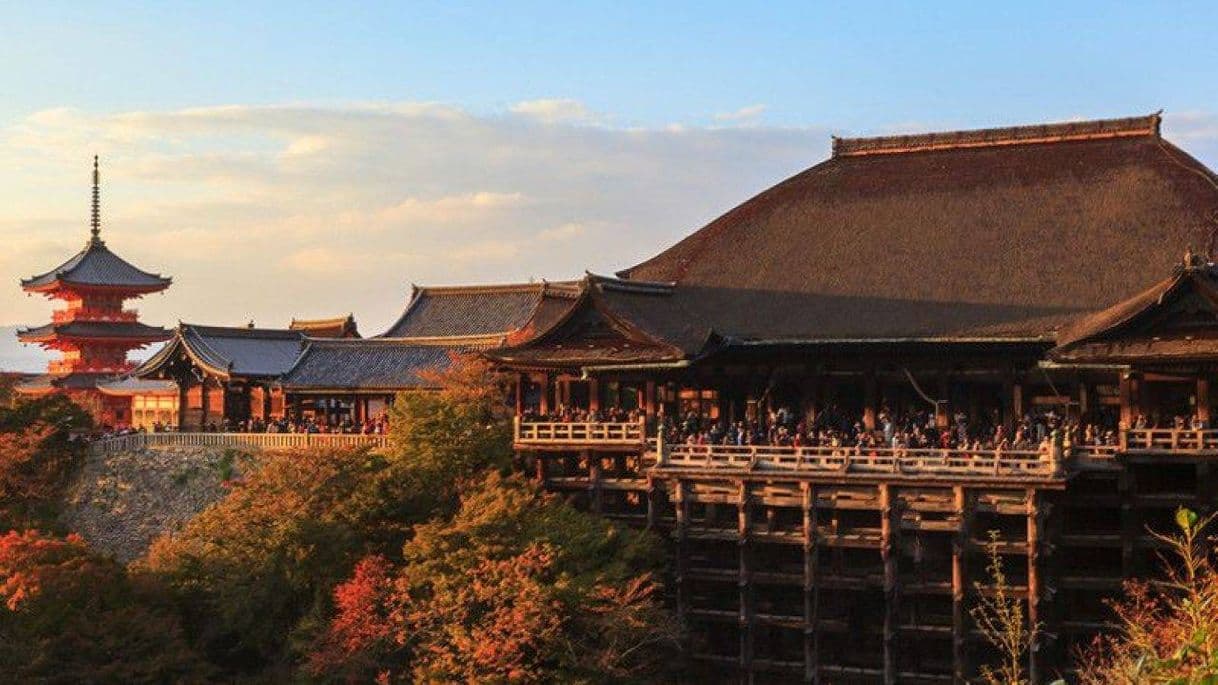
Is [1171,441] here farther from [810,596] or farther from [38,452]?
[38,452]

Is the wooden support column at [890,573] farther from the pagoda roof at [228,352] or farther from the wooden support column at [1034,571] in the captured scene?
the pagoda roof at [228,352]

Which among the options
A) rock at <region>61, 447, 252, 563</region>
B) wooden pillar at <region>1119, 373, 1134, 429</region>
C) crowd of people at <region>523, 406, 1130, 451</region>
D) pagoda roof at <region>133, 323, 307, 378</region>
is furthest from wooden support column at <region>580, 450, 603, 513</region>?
pagoda roof at <region>133, 323, 307, 378</region>

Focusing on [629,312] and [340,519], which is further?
[629,312]

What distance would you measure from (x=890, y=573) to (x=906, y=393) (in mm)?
6975

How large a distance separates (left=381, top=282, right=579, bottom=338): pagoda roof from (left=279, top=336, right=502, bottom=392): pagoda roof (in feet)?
7.14

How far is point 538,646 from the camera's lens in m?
31.9

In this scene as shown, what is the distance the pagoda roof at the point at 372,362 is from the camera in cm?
5206

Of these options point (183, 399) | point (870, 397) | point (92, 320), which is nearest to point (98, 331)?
point (92, 320)

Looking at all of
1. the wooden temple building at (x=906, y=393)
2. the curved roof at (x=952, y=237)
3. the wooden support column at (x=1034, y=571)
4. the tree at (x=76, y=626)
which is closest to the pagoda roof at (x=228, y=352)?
A: the wooden temple building at (x=906, y=393)

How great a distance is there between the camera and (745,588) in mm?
35844

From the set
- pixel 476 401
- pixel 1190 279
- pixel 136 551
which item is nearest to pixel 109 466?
pixel 136 551

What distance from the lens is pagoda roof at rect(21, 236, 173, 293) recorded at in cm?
7681

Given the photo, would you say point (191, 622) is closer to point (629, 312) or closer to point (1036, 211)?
point (629, 312)

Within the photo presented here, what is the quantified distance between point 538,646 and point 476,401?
468 inches
